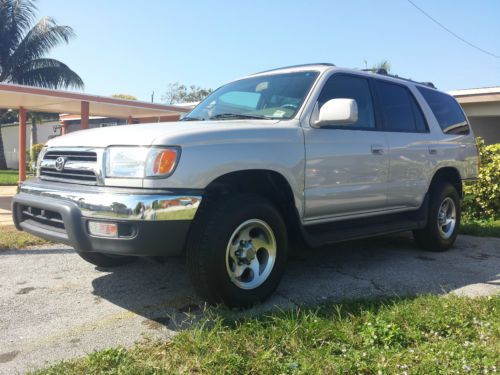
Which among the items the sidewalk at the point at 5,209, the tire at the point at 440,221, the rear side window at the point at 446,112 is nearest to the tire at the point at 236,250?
the tire at the point at 440,221

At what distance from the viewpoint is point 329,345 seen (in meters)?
2.90

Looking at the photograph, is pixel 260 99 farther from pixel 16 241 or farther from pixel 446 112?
pixel 16 241

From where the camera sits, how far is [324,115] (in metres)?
4.02

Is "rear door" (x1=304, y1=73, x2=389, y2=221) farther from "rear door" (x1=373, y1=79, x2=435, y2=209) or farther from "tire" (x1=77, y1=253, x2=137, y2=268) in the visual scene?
"tire" (x1=77, y1=253, x2=137, y2=268)

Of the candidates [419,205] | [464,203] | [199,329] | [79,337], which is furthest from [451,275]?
[464,203]

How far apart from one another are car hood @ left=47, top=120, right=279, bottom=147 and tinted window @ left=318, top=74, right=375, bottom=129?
833 millimetres

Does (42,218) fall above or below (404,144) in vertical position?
below

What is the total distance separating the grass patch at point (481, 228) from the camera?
7070 millimetres

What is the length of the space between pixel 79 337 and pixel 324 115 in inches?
98.9

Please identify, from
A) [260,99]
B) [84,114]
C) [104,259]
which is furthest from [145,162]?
[84,114]

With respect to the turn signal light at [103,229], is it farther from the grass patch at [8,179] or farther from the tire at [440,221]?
the grass patch at [8,179]

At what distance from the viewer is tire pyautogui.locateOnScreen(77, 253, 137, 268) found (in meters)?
4.60

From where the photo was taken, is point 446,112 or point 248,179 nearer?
point 248,179

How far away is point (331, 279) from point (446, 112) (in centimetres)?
299
